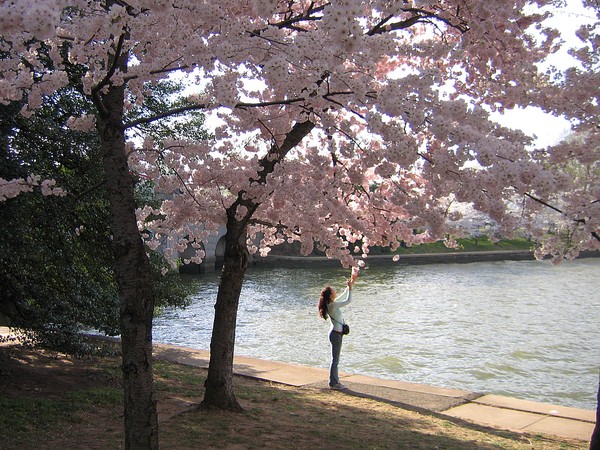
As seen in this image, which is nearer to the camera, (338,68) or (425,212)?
(338,68)

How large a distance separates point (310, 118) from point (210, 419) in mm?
3212

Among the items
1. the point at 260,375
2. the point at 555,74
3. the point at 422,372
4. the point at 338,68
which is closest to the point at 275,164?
the point at 338,68

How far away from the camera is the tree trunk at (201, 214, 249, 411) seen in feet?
22.1

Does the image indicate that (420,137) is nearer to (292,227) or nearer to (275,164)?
(275,164)

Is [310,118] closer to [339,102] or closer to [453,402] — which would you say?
[339,102]

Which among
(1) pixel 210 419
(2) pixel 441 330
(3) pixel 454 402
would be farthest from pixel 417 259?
(1) pixel 210 419

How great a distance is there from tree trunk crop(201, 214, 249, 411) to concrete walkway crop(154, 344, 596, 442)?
2567 mm

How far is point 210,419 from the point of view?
638 centimetres

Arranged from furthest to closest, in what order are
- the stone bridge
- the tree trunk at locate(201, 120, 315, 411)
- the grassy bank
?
the stone bridge, the tree trunk at locate(201, 120, 315, 411), the grassy bank

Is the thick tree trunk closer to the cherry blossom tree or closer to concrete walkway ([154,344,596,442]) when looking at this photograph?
the cherry blossom tree

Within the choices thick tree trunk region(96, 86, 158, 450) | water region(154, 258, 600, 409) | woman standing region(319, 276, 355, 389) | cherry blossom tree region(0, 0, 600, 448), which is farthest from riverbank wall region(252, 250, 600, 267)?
thick tree trunk region(96, 86, 158, 450)

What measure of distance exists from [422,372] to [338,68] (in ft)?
34.1

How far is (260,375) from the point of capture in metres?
9.61

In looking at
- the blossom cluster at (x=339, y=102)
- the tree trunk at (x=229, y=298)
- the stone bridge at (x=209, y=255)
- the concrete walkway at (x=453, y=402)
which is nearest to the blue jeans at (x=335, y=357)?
the concrete walkway at (x=453, y=402)
